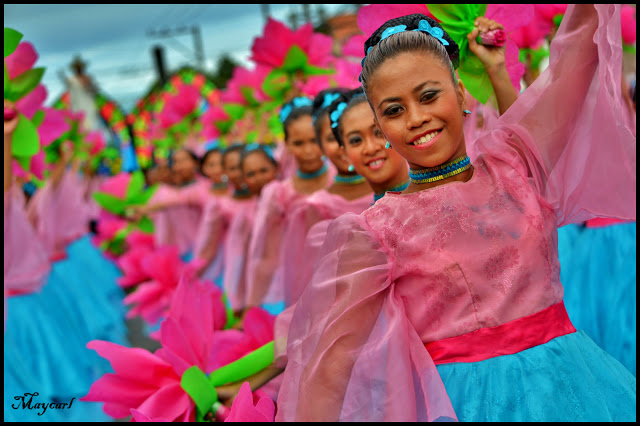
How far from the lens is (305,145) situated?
362 cm

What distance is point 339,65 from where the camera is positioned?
12.9ft

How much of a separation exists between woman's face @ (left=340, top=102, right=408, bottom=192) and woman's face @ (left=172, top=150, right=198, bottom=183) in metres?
5.04

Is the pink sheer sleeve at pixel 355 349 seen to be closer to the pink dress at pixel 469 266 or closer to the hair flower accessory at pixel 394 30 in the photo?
the pink dress at pixel 469 266

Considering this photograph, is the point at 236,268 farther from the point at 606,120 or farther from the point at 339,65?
the point at 606,120

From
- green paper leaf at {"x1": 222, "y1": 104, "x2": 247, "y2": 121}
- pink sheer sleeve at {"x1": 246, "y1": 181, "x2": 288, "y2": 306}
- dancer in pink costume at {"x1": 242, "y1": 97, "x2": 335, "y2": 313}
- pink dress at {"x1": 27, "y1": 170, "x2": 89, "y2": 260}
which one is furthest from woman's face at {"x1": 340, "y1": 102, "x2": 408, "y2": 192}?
Result: green paper leaf at {"x1": 222, "y1": 104, "x2": 247, "y2": 121}

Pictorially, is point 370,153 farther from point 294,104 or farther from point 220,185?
point 220,185

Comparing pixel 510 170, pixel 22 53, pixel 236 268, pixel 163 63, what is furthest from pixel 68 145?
pixel 163 63

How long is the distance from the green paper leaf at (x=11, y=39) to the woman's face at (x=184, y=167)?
4.55 m

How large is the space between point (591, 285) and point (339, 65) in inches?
75.7

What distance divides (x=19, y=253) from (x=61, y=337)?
40.8 inches

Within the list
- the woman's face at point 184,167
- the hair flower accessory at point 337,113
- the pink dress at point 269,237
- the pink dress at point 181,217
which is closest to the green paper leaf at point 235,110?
the pink dress at point 181,217

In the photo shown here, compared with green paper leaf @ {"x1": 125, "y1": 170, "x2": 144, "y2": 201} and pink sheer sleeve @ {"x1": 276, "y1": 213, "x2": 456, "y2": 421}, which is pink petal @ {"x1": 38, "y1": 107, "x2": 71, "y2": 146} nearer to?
pink sheer sleeve @ {"x1": 276, "y1": 213, "x2": 456, "y2": 421}

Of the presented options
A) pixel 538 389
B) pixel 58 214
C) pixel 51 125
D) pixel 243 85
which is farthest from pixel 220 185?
pixel 538 389

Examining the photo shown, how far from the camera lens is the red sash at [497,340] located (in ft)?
4.84
